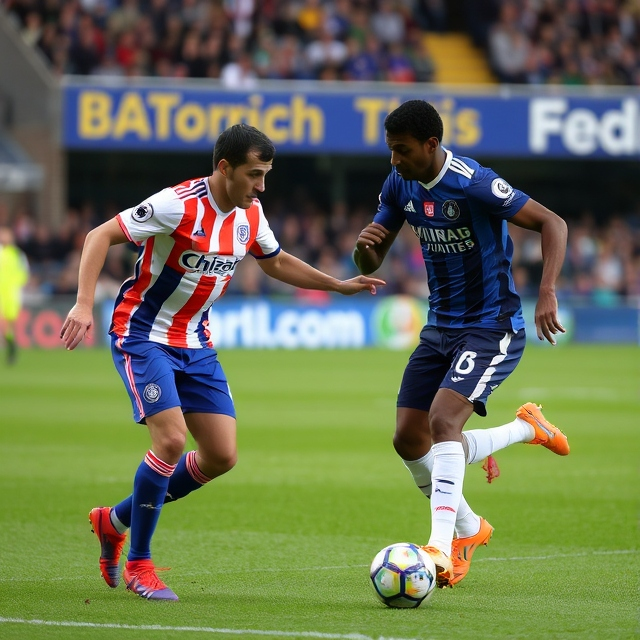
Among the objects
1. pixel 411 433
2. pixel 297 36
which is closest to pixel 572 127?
pixel 297 36

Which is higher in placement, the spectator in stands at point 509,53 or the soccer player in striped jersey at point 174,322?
the spectator in stands at point 509,53

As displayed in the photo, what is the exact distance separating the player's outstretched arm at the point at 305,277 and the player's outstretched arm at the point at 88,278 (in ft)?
3.12

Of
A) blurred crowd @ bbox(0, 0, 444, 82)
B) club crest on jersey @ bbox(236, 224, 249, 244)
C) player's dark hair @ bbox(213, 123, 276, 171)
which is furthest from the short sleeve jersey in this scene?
blurred crowd @ bbox(0, 0, 444, 82)

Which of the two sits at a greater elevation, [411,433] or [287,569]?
[411,433]

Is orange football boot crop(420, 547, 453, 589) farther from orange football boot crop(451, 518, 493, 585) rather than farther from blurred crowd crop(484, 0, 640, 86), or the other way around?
blurred crowd crop(484, 0, 640, 86)

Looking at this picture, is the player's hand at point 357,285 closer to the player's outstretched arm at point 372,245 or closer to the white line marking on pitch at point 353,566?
the player's outstretched arm at point 372,245

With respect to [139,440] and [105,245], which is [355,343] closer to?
[139,440]

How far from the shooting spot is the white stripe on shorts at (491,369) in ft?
19.5

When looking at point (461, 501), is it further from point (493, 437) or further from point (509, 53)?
point (509, 53)

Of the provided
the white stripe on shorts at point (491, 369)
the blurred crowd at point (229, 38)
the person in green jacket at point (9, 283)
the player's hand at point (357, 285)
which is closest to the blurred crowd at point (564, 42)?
the blurred crowd at point (229, 38)

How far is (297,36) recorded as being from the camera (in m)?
27.8

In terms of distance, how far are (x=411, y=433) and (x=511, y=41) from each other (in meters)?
24.4

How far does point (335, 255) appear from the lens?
2744 cm

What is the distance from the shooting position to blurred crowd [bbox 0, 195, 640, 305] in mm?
24938
